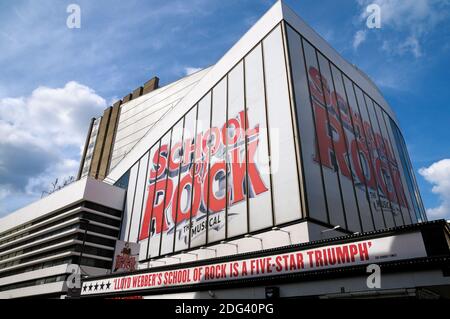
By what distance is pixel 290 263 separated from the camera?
1414 centimetres

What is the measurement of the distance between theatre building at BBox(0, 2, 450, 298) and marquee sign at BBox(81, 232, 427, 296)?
52mm

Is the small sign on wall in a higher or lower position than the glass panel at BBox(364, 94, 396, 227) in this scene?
lower

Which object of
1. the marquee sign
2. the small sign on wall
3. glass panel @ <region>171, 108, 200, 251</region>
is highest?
glass panel @ <region>171, 108, 200, 251</region>

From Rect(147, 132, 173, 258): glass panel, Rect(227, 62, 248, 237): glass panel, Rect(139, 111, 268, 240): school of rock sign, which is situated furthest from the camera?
Rect(147, 132, 173, 258): glass panel

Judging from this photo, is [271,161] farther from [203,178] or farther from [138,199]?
[138,199]

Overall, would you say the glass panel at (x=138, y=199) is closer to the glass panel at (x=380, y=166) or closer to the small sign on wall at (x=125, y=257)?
the small sign on wall at (x=125, y=257)

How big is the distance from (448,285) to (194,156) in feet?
76.1

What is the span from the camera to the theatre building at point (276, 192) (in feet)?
40.8

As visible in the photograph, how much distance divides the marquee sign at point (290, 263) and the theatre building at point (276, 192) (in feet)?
0.17

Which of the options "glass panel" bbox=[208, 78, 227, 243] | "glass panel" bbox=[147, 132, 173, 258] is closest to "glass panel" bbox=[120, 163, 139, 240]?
"glass panel" bbox=[147, 132, 173, 258]

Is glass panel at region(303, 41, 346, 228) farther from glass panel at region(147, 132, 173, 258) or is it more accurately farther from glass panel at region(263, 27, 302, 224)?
glass panel at region(147, 132, 173, 258)

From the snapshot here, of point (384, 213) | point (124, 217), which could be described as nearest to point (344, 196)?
point (384, 213)

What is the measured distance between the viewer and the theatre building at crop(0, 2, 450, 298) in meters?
12.4

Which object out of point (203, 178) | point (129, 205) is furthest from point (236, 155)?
point (129, 205)
